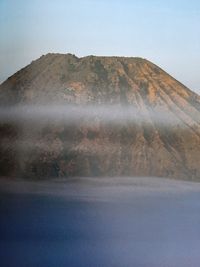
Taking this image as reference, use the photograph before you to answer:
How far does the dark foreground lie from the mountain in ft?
0.79

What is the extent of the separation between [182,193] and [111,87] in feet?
8.86

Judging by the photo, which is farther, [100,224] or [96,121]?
[96,121]

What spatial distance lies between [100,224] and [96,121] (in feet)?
5.76

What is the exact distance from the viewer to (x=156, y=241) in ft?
17.3

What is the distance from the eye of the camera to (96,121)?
245 inches

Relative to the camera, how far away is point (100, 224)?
471cm

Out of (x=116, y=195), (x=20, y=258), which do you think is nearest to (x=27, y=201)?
(x=20, y=258)

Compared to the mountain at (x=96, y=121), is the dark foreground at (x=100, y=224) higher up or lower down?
lower down

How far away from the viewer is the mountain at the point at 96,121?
543cm

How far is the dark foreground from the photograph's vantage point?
4.81 meters

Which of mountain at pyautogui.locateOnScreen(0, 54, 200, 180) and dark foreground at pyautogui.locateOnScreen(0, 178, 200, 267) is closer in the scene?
dark foreground at pyautogui.locateOnScreen(0, 178, 200, 267)

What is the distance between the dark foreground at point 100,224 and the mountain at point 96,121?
24 centimetres

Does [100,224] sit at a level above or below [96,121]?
below

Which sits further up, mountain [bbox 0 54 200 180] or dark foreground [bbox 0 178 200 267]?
mountain [bbox 0 54 200 180]
